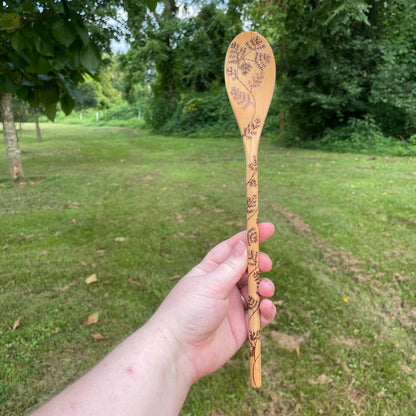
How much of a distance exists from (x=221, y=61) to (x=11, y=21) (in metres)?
14.2

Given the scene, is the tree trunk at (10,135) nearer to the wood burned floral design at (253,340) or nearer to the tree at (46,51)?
the tree at (46,51)

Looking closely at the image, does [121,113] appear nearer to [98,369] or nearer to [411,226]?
[411,226]

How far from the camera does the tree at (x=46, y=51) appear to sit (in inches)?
62.1

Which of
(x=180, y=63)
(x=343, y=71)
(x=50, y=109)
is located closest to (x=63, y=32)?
(x=50, y=109)

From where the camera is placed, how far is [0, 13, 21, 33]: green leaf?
1598mm

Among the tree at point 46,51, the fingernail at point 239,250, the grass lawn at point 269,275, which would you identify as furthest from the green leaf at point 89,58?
the grass lawn at point 269,275

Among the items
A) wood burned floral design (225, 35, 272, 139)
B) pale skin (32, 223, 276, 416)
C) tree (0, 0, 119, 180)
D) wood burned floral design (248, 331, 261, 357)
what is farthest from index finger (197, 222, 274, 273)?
tree (0, 0, 119, 180)

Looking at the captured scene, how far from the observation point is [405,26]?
9133 mm

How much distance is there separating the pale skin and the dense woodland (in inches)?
46.3

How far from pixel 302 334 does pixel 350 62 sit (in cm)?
967

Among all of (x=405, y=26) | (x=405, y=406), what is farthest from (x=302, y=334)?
(x=405, y=26)

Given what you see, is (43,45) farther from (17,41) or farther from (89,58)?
(89,58)

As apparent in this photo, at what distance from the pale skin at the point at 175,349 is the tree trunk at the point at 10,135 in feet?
21.7

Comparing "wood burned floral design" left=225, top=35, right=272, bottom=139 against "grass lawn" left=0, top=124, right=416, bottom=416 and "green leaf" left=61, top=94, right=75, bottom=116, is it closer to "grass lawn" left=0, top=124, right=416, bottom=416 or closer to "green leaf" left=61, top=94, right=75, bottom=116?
"green leaf" left=61, top=94, right=75, bottom=116
